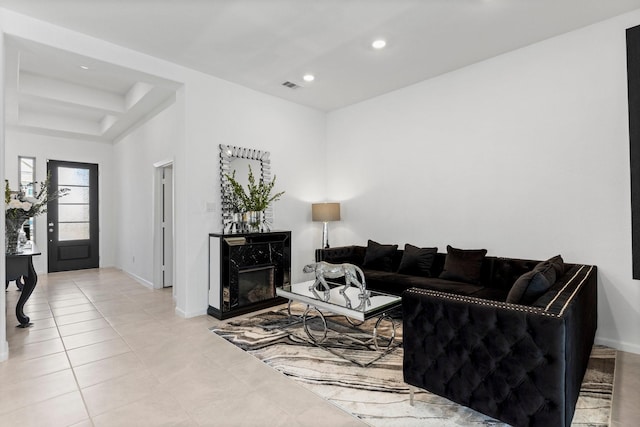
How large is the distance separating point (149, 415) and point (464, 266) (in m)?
3.26

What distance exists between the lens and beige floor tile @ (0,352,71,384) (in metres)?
2.64

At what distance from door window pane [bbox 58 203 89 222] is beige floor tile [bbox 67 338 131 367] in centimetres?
536

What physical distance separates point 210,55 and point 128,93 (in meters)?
2.62

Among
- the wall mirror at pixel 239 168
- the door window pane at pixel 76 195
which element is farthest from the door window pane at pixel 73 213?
the wall mirror at pixel 239 168

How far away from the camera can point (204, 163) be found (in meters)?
4.33

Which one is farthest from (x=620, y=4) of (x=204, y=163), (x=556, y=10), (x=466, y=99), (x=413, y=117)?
(x=204, y=163)

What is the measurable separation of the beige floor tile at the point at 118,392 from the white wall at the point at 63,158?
19.8ft

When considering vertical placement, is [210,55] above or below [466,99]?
above

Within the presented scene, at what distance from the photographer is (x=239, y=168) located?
4691 millimetres

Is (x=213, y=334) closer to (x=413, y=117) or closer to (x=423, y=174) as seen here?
(x=423, y=174)

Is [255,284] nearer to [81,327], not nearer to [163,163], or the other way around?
[81,327]

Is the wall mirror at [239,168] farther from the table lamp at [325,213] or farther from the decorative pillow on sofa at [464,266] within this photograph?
the decorative pillow on sofa at [464,266]

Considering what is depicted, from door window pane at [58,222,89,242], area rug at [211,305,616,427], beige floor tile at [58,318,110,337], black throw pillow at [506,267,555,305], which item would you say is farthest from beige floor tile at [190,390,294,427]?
door window pane at [58,222,89,242]

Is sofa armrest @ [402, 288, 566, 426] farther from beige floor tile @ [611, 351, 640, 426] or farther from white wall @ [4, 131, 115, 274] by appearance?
white wall @ [4, 131, 115, 274]
